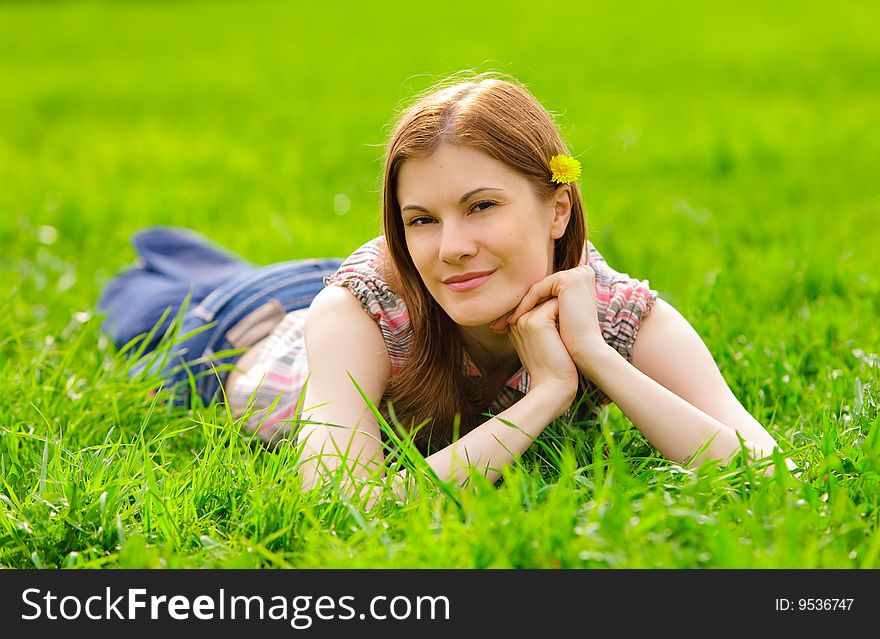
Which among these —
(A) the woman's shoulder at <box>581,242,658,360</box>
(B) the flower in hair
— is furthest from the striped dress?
(B) the flower in hair

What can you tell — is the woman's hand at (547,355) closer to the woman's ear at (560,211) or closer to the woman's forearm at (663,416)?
the woman's forearm at (663,416)

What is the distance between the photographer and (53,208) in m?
7.04

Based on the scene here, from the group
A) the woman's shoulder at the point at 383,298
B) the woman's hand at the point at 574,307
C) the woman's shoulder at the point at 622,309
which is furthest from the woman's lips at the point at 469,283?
the woman's shoulder at the point at 622,309

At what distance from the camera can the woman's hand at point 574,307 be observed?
314 cm

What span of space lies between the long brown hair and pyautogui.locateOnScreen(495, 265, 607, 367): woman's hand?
0.23 m

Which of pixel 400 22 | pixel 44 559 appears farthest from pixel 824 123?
pixel 400 22

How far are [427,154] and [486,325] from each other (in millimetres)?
621

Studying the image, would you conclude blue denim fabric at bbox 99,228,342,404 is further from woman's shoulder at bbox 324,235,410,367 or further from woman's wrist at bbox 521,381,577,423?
woman's wrist at bbox 521,381,577,423

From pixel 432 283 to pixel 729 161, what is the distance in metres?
5.24

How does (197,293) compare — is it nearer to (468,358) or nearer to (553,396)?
(468,358)

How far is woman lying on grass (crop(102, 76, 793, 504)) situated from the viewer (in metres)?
3.04

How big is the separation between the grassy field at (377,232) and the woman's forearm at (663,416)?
11 centimetres

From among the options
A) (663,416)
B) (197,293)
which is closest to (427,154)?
(663,416)

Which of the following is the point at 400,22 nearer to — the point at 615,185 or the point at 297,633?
the point at 615,185
